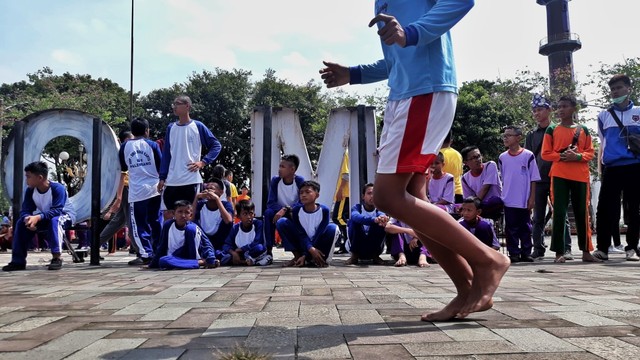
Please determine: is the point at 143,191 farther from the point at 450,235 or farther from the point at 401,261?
the point at 450,235

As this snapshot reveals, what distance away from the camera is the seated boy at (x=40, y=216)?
629 centimetres

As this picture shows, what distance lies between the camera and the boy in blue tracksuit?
7086 millimetres

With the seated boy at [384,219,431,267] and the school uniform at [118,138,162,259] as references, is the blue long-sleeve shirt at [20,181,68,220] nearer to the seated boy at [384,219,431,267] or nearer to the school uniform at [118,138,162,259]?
the school uniform at [118,138,162,259]

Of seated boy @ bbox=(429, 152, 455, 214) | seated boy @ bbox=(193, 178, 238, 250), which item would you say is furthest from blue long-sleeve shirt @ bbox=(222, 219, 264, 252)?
seated boy @ bbox=(429, 152, 455, 214)

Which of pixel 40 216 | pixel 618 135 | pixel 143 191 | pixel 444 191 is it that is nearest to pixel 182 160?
pixel 143 191

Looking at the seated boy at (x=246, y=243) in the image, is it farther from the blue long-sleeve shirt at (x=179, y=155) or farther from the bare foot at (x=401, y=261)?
the bare foot at (x=401, y=261)

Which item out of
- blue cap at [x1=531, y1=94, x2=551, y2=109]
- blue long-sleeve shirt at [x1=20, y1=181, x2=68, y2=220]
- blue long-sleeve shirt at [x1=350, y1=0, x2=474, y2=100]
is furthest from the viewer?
blue cap at [x1=531, y1=94, x2=551, y2=109]

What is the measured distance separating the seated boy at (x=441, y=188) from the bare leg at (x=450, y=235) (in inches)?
171

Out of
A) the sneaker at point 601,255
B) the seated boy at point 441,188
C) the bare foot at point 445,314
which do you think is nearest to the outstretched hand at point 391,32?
the bare foot at point 445,314

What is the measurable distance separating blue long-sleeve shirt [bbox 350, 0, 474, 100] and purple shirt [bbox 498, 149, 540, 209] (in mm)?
4437

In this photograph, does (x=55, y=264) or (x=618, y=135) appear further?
(x=618, y=135)

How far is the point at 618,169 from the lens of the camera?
653 centimetres

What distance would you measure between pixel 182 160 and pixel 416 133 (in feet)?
15.6

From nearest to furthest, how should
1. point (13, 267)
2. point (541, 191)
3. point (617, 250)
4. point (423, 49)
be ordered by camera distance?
point (423, 49)
point (13, 267)
point (541, 191)
point (617, 250)
